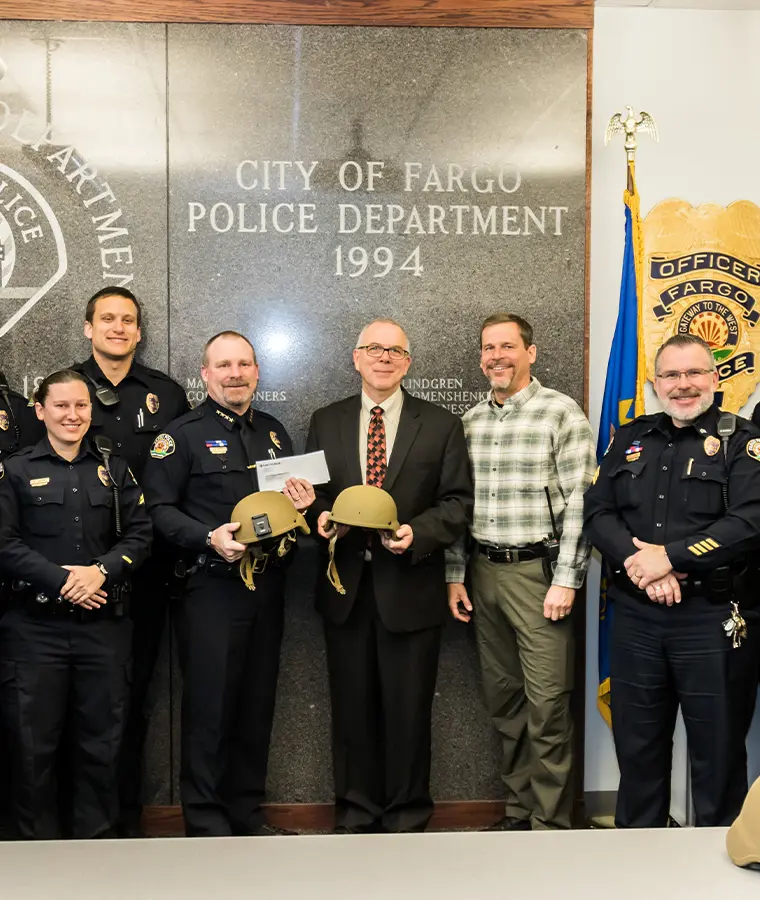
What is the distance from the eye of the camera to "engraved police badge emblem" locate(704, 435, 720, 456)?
10.1 feet

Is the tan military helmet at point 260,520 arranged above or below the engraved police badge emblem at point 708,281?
below

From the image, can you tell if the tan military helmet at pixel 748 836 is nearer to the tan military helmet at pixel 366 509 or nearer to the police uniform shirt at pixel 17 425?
the tan military helmet at pixel 366 509

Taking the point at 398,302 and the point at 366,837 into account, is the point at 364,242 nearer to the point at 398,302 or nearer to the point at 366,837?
the point at 398,302

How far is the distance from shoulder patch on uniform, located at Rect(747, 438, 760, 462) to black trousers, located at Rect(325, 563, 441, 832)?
4.35ft

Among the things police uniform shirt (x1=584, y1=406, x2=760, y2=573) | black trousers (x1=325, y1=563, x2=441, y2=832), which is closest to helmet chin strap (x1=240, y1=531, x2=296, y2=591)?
black trousers (x1=325, y1=563, x2=441, y2=832)

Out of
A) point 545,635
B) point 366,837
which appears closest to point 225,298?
point 545,635

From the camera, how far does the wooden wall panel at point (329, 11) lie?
377 centimetres

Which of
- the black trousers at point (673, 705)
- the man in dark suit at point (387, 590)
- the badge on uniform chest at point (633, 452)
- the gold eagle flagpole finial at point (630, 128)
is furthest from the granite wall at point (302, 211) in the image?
the black trousers at point (673, 705)

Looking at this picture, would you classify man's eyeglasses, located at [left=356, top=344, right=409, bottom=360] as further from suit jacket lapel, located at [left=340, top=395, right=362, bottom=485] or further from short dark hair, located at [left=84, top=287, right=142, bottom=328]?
short dark hair, located at [left=84, top=287, right=142, bottom=328]

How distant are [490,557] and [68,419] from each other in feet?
5.48

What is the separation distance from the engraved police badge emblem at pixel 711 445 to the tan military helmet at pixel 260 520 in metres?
1.44

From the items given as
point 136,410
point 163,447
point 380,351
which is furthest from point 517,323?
point 136,410

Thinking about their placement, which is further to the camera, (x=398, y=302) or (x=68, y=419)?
(x=398, y=302)

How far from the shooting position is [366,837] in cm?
161
